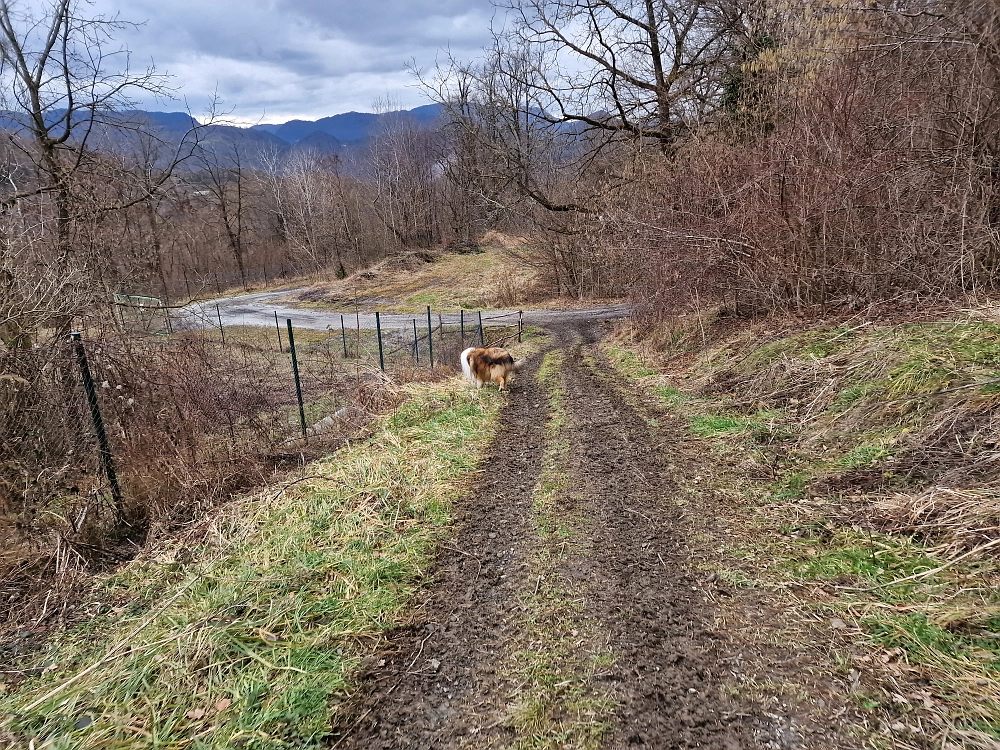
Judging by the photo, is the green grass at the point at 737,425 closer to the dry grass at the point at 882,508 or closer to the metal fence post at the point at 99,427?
the dry grass at the point at 882,508

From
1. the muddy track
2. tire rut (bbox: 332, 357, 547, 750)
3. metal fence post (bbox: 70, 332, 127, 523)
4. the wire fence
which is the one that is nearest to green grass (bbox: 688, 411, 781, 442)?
the muddy track

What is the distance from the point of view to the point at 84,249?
6.43m

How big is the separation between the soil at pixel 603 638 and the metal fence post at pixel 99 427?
3.29 meters

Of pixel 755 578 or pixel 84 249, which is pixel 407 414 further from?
pixel 755 578

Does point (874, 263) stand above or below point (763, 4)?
below

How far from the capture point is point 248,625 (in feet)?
10.2

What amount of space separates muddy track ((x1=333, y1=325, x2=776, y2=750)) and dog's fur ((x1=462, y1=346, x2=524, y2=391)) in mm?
3881

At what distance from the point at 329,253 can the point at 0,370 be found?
53425 mm

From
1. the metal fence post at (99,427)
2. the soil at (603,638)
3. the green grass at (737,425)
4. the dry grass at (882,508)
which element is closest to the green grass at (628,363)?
the dry grass at (882,508)

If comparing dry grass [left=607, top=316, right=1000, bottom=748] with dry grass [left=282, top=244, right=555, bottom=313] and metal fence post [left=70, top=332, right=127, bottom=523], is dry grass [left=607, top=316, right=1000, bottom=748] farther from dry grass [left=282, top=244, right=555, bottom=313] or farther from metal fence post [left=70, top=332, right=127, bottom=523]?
dry grass [left=282, top=244, right=555, bottom=313]

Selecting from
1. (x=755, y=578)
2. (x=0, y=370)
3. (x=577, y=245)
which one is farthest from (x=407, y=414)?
(x=577, y=245)

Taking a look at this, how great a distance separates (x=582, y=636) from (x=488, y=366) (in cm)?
650

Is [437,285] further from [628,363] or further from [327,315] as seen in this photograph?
[628,363]

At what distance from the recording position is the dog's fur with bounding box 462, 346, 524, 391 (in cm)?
918
